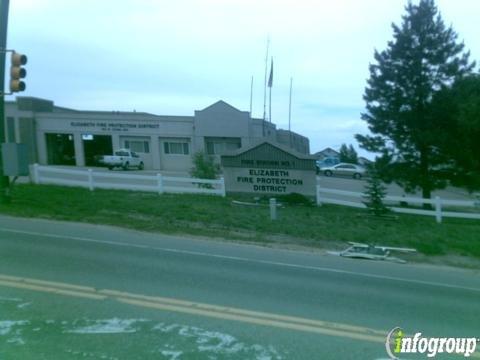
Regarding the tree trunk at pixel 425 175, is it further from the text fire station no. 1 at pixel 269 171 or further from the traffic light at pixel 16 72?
the traffic light at pixel 16 72

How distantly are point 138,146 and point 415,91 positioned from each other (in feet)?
99.7

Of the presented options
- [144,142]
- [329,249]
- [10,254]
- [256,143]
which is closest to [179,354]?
[10,254]

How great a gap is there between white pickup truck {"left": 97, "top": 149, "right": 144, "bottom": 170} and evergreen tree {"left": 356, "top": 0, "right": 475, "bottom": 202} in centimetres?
2471

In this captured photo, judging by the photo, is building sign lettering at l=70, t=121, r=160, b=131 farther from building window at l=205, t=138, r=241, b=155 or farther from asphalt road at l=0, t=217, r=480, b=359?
asphalt road at l=0, t=217, r=480, b=359

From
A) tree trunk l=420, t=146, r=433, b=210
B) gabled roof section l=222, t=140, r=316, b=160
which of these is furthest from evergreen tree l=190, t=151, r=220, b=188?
tree trunk l=420, t=146, r=433, b=210

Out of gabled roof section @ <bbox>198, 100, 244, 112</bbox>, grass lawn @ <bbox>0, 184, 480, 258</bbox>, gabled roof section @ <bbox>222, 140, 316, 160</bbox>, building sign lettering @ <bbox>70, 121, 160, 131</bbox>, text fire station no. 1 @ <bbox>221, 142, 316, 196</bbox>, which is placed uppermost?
gabled roof section @ <bbox>198, 100, 244, 112</bbox>

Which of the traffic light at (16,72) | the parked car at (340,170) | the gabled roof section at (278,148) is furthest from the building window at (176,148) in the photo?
the traffic light at (16,72)

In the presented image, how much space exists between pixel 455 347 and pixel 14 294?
524 centimetres

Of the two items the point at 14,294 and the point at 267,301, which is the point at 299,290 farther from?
the point at 14,294

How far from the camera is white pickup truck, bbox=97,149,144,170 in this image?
39906 millimetres

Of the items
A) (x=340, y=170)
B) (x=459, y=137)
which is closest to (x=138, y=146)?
(x=340, y=170)

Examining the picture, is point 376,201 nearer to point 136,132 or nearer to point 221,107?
point 221,107

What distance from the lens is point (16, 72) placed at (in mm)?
12547

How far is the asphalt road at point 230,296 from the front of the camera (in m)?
4.56
